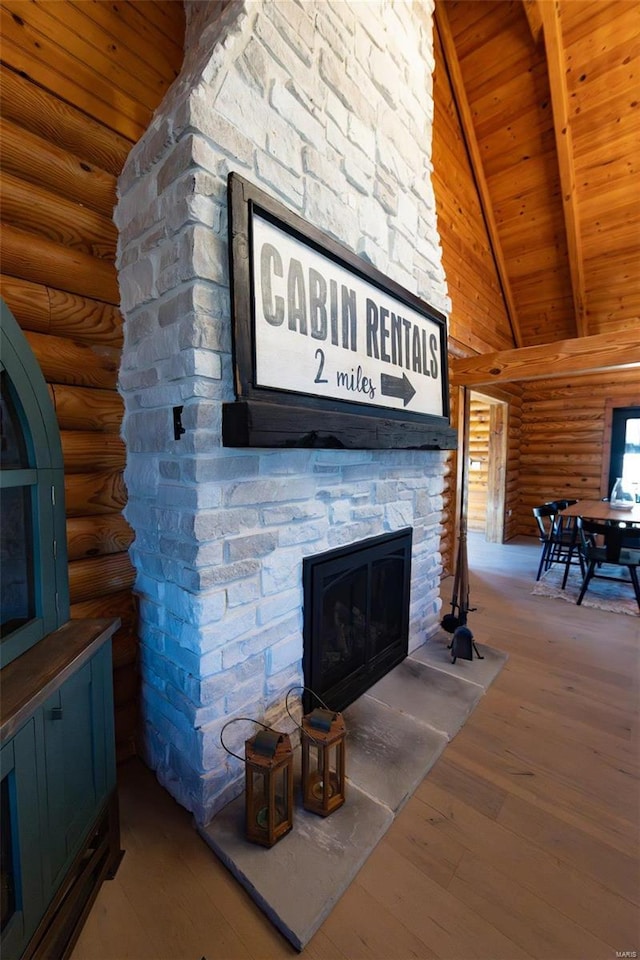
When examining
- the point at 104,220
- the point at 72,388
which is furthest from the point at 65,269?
the point at 72,388

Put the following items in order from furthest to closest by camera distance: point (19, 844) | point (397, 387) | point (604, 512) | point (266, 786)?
point (604, 512) < point (397, 387) < point (266, 786) < point (19, 844)

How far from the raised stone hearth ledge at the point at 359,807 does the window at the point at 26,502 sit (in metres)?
0.93

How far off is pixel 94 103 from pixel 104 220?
38 centimetres

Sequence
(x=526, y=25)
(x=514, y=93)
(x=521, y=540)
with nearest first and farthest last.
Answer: (x=526, y=25), (x=514, y=93), (x=521, y=540)

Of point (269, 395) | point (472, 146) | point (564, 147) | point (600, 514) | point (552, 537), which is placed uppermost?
point (472, 146)

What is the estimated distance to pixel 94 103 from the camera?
1396mm

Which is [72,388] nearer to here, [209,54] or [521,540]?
[209,54]

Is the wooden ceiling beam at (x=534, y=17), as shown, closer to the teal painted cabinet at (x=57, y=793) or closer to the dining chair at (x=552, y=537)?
the dining chair at (x=552, y=537)

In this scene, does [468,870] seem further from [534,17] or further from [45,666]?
[534,17]

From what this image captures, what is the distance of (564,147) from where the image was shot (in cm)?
375

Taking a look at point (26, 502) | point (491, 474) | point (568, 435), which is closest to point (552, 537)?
point (491, 474)

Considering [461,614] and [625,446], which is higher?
[625,446]

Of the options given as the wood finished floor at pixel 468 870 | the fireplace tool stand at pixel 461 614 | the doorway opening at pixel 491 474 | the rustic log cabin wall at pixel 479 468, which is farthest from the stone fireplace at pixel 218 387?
the rustic log cabin wall at pixel 479 468

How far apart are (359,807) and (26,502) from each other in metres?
1.51
